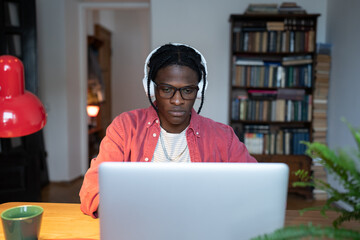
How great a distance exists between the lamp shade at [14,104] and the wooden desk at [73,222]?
0.36m

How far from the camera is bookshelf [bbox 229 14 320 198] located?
3.69 meters

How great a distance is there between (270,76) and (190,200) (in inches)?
129

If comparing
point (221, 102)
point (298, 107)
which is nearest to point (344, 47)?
point (298, 107)

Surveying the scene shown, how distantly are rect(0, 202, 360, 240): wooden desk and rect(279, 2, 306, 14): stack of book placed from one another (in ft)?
9.69

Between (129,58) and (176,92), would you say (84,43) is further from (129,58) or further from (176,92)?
(176,92)

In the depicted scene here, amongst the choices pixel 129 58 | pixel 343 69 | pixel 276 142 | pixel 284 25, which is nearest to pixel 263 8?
pixel 284 25

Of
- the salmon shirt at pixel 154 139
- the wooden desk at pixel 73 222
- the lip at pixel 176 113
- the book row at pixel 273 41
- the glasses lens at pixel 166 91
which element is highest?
the book row at pixel 273 41

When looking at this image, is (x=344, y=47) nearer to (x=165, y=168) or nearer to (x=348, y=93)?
(x=348, y=93)

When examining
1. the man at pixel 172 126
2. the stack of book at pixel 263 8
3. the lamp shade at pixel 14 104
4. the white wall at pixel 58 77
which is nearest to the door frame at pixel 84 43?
the white wall at pixel 58 77

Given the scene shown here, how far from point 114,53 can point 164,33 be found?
248 cm

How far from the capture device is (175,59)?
1.45 meters

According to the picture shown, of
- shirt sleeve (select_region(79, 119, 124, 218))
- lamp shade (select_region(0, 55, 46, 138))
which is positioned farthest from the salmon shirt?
lamp shade (select_region(0, 55, 46, 138))

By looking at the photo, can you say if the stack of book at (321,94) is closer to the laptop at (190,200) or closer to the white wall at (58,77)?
the white wall at (58,77)

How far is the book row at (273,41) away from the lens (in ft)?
12.1
